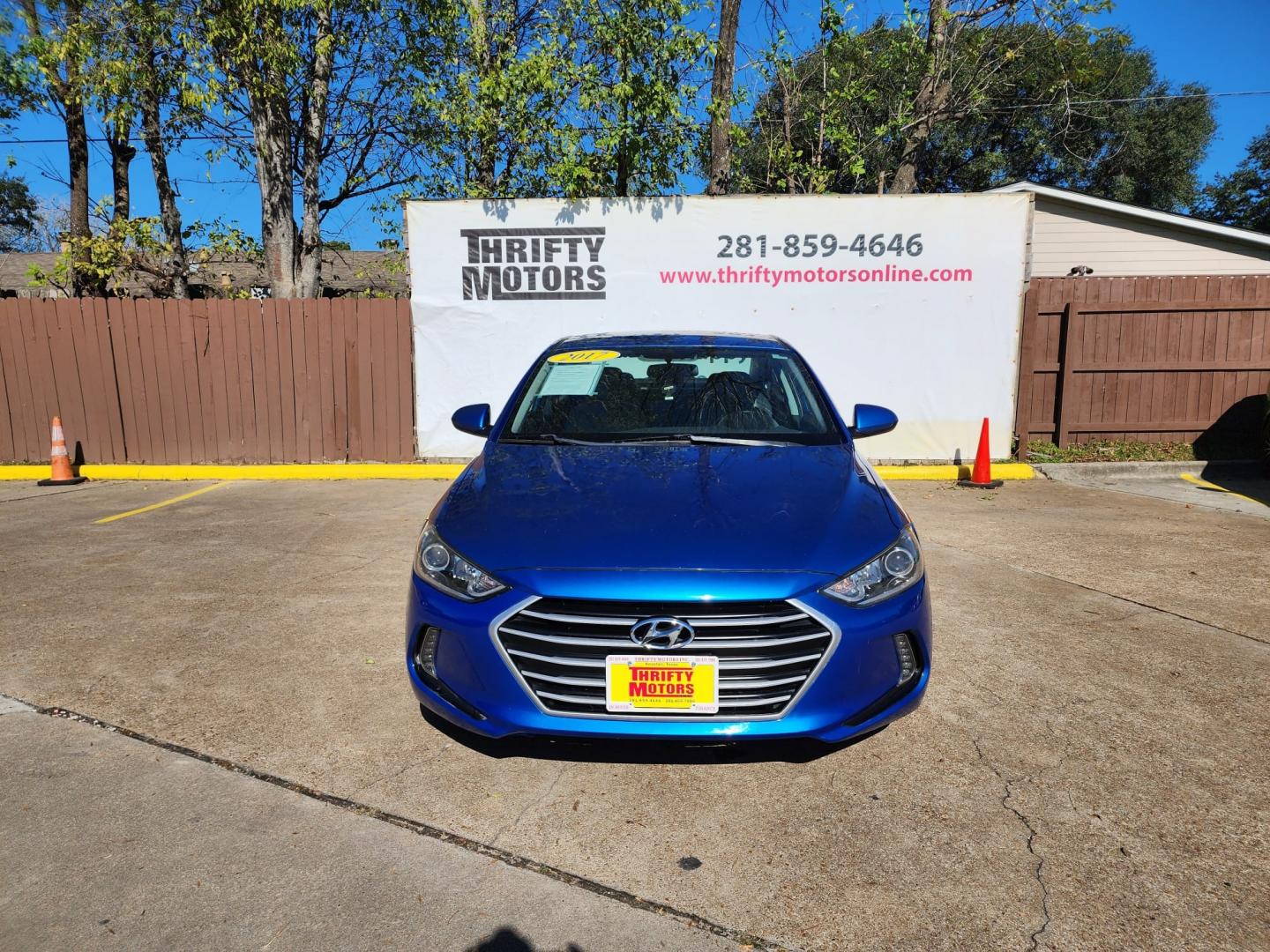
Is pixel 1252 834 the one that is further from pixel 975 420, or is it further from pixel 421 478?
pixel 421 478

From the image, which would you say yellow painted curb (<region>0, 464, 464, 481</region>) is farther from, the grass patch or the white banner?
the grass patch

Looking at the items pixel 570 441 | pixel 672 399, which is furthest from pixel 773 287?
pixel 570 441

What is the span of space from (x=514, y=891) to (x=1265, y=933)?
2.04 meters

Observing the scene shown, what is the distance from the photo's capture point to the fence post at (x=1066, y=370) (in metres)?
9.52

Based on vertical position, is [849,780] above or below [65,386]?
below

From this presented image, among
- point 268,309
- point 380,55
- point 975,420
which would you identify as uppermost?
point 380,55

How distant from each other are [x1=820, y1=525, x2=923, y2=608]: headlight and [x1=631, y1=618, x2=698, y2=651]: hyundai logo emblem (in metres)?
0.47

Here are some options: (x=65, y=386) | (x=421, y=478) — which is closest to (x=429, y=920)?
(x=421, y=478)

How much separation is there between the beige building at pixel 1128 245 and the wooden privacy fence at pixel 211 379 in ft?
43.5

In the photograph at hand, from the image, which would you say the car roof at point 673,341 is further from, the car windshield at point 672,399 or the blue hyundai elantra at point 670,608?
the blue hyundai elantra at point 670,608

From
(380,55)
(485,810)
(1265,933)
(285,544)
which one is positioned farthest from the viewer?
(380,55)

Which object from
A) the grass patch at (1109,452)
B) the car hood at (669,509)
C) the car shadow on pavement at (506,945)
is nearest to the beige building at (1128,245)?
the grass patch at (1109,452)

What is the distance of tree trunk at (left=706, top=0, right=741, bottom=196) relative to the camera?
11164 mm

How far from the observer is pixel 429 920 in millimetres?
2301
